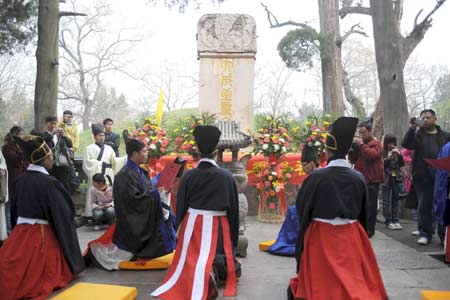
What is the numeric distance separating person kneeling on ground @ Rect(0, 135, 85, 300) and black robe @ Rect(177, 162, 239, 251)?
1214mm

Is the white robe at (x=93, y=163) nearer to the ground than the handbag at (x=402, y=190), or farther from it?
farther from it

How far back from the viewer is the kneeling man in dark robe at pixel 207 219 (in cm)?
432

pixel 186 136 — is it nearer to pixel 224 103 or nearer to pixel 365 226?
pixel 224 103

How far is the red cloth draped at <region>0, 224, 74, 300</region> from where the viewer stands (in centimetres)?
417

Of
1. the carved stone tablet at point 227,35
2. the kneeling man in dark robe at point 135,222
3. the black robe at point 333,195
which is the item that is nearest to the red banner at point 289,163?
the kneeling man in dark robe at point 135,222

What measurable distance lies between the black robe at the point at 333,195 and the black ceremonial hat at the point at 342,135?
0.55 feet

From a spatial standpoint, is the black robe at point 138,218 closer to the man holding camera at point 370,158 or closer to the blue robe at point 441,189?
the man holding camera at point 370,158

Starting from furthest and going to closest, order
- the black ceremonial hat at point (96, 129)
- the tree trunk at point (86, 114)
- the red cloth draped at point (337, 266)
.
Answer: the tree trunk at point (86, 114) < the black ceremonial hat at point (96, 129) < the red cloth draped at point (337, 266)

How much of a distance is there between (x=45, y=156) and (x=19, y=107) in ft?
93.1

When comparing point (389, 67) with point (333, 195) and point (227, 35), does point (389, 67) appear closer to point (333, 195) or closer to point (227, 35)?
point (227, 35)

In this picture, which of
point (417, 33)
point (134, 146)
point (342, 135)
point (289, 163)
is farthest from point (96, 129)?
point (417, 33)

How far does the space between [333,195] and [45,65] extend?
7.37 metres

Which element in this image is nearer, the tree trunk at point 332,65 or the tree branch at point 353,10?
the tree trunk at point 332,65

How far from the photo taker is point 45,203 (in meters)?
4.37
